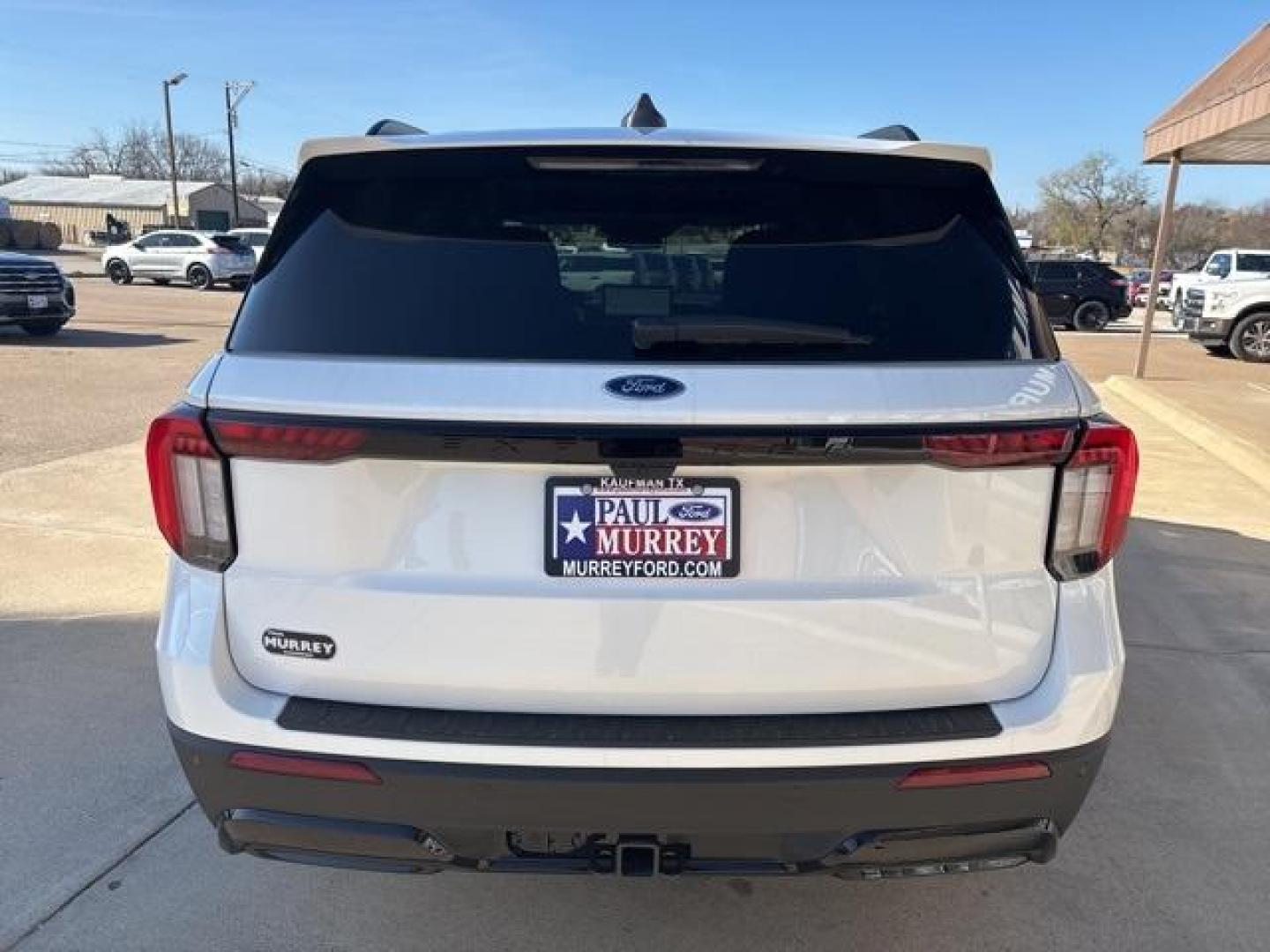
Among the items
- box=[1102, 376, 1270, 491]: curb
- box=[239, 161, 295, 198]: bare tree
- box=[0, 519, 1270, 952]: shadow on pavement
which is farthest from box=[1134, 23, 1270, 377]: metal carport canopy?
box=[239, 161, 295, 198]: bare tree

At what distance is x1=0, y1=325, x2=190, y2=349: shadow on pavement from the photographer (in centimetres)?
1566

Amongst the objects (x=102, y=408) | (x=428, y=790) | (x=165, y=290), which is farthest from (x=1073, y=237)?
(x=428, y=790)

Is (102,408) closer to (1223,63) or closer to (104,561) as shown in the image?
(104,561)

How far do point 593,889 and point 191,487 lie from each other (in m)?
1.56

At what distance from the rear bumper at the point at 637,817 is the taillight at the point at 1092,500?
0.39m

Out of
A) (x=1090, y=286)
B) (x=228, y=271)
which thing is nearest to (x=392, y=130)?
(x=1090, y=286)

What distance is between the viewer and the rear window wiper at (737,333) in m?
2.02

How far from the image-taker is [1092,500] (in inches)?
80.4

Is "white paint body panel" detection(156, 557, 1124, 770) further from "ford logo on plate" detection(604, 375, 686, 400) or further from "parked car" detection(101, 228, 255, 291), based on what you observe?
"parked car" detection(101, 228, 255, 291)

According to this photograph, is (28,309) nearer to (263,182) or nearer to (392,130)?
(392,130)

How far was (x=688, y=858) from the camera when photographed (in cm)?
210

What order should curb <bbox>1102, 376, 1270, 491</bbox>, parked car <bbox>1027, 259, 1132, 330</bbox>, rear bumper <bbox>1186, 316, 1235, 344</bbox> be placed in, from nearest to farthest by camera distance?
curb <bbox>1102, 376, 1270, 491</bbox> < rear bumper <bbox>1186, 316, 1235, 344</bbox> < parked car <bbox>1027, 259, 1132, 330</bbox>

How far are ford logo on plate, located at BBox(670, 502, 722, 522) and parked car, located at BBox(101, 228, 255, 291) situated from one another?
32.0 metres

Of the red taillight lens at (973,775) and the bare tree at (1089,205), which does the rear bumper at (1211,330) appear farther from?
the bare tree at (1089,205)
